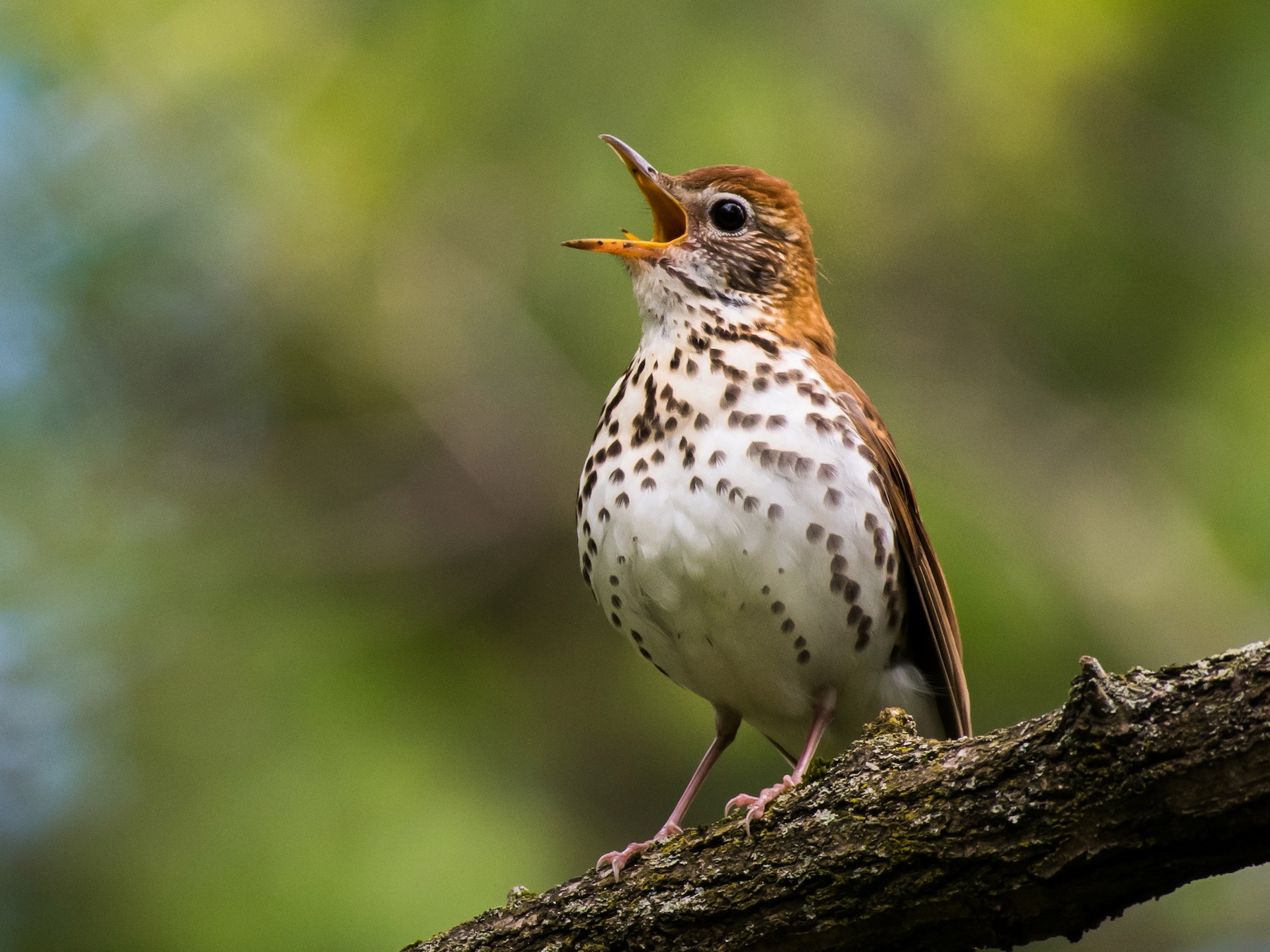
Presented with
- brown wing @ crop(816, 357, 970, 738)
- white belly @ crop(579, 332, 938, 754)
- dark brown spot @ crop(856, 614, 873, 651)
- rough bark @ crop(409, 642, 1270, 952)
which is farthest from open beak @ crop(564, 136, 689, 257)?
rough bark @ crop(409, 642, 1270, 952)

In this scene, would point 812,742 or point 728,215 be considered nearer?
point 812,742

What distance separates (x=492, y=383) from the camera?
19.2ft

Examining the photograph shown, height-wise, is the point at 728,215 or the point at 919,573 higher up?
the point at 728,215

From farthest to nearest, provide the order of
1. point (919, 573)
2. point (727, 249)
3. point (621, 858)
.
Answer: point (727, 249) → point (919, 573) → point (621, 858)

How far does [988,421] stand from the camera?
5527 millimetres

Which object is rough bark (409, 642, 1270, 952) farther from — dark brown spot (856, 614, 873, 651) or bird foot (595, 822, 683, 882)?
dark brown spot (856, 614, 873, 651)

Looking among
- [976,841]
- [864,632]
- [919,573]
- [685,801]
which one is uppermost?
[919,573]

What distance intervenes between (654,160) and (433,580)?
168cm

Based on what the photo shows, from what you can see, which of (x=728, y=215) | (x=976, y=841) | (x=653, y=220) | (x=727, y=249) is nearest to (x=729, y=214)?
(x=728, y=215)

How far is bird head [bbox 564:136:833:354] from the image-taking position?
13.1 feet

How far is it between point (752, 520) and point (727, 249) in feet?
3.37

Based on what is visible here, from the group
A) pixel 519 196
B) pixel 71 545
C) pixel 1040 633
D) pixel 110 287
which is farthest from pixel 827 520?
pixel 110 287

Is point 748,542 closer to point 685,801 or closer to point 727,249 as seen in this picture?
point 685,801

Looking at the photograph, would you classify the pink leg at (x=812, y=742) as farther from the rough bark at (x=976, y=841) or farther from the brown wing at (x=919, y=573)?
the brown wing at (x=919, y=573)
